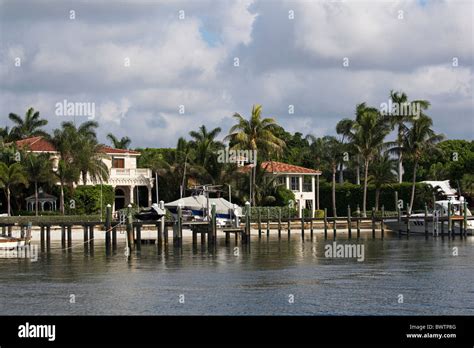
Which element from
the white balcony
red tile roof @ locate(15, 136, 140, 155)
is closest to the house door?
the white balcony

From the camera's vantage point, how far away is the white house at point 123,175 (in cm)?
9912

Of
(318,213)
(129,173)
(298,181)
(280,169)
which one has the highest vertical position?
(280,169)

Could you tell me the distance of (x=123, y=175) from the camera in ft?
333

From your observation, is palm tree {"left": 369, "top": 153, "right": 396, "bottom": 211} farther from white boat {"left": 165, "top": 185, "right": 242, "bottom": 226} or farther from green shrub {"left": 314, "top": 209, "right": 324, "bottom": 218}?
white boat {"left": 165, "top": 185, "right": 242, "bottom": 226}

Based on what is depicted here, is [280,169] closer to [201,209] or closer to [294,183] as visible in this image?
[294,183]

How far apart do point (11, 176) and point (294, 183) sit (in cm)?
3258

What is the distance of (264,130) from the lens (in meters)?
101

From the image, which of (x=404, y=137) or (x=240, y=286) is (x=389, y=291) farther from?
(x=404, y=137)

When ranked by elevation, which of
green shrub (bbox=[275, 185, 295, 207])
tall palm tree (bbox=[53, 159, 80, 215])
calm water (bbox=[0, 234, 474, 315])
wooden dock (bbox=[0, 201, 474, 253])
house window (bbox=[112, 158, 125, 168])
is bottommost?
calm water (bbox=[0, 234, 474, 315])

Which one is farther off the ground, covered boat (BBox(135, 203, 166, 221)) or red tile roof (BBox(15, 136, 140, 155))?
red tile roof (BBox(15, 136, 140, 155))

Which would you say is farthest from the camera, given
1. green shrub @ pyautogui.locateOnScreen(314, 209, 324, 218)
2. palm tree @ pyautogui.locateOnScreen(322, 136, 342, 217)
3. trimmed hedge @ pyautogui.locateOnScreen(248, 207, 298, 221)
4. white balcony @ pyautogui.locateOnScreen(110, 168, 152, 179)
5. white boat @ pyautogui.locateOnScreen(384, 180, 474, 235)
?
palm tree @ pyautogui.locateOnScreen(322, 136, 342, 217)

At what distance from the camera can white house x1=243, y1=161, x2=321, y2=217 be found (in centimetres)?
10700

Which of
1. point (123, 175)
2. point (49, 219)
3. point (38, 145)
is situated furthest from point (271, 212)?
point (38, 145)
